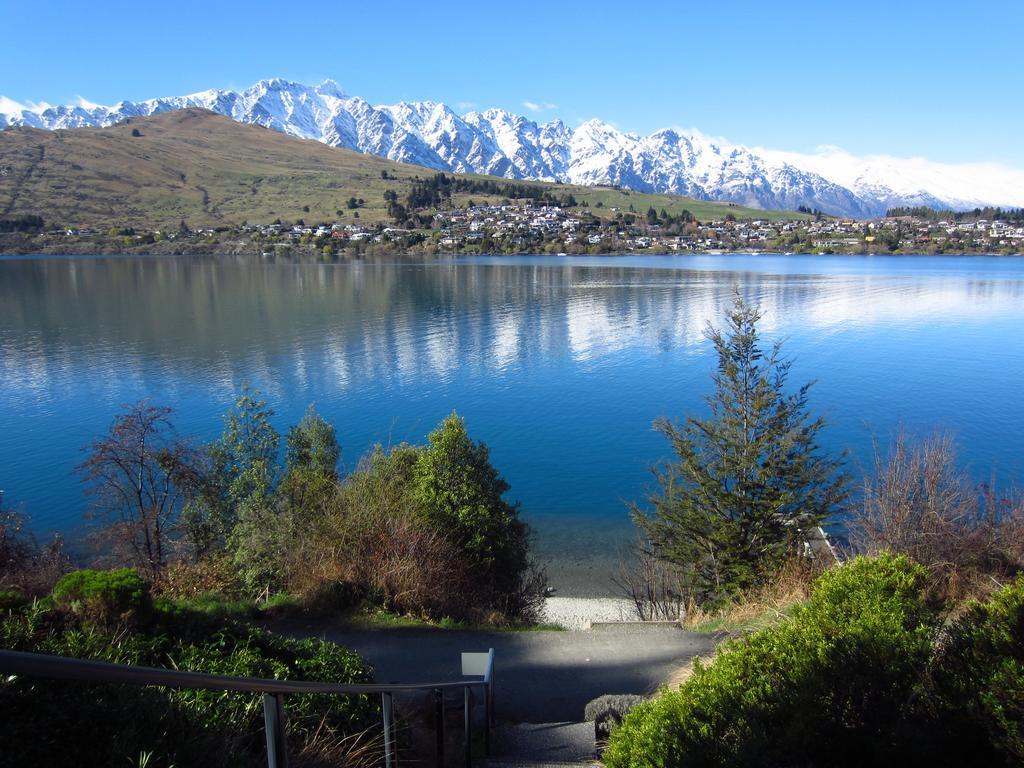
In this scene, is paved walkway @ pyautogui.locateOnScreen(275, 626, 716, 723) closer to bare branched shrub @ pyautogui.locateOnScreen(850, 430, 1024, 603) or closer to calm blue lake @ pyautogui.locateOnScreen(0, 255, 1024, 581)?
bare branched shrub @ pyautogui.locateOnScreen(850, 430, 1024, 603)

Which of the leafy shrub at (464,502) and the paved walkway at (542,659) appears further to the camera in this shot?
the leafy shrub at (464,502)

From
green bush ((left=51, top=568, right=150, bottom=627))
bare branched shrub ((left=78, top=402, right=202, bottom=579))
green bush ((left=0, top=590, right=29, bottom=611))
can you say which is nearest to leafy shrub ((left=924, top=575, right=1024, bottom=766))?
green bush ((left=51, top=568, right=150, bottom=627))

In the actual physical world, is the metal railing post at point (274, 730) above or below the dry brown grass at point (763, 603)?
above

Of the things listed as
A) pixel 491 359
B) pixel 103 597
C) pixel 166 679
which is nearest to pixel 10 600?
pixel 103 597

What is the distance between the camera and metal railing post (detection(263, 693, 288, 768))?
3535 mm

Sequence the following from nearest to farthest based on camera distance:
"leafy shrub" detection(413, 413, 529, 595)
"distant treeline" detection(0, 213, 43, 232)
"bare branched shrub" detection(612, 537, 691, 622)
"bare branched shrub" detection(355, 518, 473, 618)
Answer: "bare branched shrub" detection(355, 518, 473, 618), "leafy shrub" detection(413, 413, 529, 595), "bare branched shrub" detection(612, 537, 691, 622), "distant treeline" detection(0, 213, 43, 232)

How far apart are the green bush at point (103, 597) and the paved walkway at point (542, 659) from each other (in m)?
4.26

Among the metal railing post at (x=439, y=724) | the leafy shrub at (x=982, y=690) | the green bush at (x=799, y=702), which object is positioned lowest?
the metal railing post at (x=439, y=724)

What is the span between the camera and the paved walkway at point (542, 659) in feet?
37.3

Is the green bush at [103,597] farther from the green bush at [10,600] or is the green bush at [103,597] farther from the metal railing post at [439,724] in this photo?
the metal railing post at [439,724]

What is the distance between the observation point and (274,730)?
361 centimetres

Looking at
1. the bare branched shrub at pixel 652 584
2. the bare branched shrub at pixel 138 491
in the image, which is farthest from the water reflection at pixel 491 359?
the bare branched shrub at pixel 652 584

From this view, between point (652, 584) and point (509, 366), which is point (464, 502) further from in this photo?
point (509, 366)

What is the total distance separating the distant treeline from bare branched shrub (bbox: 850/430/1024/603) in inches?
8190
